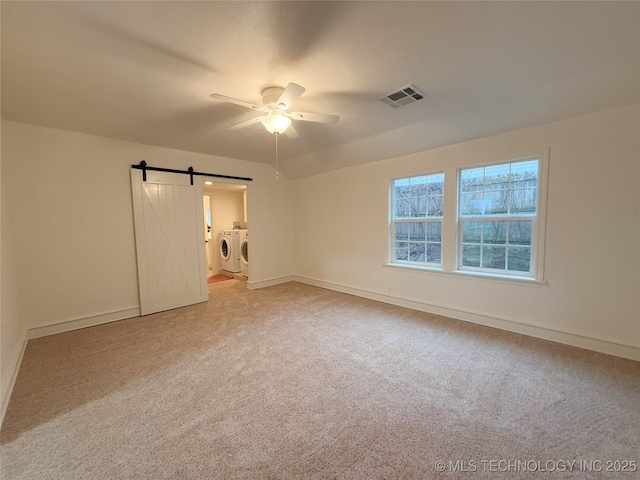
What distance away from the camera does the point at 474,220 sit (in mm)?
3338

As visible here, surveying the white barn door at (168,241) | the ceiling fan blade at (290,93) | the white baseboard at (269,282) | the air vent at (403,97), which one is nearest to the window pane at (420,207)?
the air vent at (403,97)

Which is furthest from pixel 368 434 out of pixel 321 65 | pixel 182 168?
pixel 182 168

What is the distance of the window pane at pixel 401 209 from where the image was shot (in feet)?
13.2

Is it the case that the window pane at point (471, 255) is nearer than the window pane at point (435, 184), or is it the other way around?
the window pane at point (471, 255)

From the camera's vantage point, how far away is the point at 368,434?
158 cm

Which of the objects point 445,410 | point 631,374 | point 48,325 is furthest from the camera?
point 48,325

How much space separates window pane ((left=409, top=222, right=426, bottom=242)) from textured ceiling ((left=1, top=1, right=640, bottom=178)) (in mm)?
1355

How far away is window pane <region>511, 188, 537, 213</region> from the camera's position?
2909 mm

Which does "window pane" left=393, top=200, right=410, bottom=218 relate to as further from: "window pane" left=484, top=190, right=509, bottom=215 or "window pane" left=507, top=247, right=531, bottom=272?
"window pane" left=507, top=247, right=531, bottom=272

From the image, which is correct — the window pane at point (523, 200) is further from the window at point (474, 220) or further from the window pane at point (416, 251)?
the window pane at point (416, 251)

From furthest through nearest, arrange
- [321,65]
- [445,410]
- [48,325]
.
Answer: [48,325] < [321,65] < [445,410]

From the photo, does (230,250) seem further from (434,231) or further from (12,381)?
(434,231)

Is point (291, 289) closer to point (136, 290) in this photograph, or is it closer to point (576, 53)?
point (136, 290)

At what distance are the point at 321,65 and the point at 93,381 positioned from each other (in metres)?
3.21
